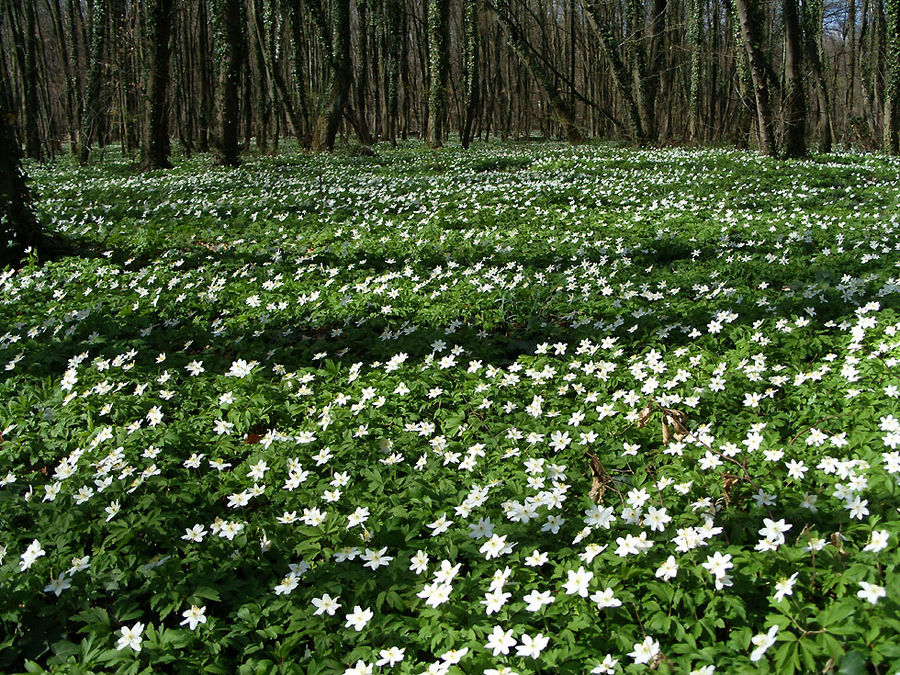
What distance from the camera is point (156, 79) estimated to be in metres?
14.6

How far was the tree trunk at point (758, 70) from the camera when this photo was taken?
13031mm

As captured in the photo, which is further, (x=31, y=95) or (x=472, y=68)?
(x=472, y=68)

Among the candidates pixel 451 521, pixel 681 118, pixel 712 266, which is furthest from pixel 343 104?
pixel 681 118

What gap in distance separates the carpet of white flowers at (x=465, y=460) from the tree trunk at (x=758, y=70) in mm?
8245

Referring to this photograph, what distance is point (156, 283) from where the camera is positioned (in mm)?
6422

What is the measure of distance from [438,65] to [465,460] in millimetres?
20527

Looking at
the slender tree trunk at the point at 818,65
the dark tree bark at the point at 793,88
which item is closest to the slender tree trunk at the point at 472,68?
the dark tree bark at the point at 793,88

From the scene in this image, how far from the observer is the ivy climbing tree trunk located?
67.9ft

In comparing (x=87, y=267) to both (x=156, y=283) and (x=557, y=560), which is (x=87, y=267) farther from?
(x=557, y=560)

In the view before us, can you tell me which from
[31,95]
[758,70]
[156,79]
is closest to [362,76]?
[31,95]

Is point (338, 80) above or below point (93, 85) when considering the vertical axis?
below

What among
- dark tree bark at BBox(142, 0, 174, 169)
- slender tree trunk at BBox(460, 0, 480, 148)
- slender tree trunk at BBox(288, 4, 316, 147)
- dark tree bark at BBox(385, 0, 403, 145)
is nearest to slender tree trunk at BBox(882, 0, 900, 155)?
slender tree trunk at BBox(460, 0, 480, 148)

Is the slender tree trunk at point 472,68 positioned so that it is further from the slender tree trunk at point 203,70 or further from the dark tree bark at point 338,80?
the slender tree trunk at point 203,70

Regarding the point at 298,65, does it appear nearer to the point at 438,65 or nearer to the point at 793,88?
the point at 438,65
